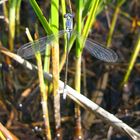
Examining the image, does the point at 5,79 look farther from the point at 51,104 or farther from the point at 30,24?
the point at 30,24

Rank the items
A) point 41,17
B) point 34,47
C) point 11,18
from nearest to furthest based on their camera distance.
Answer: point 41,17 → point 34,47 → point 11,18

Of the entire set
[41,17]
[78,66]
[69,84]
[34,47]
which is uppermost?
[41,17]

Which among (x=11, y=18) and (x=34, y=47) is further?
(x=11, y=18)

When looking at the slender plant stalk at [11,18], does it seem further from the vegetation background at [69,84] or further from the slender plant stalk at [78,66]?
the slender plant stalk at [78,66]

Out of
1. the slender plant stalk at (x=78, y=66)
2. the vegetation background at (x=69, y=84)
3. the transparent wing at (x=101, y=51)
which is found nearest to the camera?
the slender plant stalk at (x=78, y=66)

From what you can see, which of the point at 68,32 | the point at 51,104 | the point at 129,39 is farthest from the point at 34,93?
the point at 129,39

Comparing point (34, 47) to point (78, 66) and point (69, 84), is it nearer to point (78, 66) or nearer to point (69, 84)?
point (78, 66)

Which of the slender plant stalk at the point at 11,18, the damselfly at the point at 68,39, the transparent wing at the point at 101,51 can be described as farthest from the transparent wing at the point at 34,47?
the slender plant stalk at the point at 11,18

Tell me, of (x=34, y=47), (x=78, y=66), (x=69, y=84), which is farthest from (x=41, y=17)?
(x=69, y=84)

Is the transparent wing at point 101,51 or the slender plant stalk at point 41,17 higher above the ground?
the slender plant stalk at point 41,17

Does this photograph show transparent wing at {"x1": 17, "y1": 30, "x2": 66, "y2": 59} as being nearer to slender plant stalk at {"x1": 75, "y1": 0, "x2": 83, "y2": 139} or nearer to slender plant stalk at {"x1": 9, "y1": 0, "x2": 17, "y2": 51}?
slender plant stalk at {"x1": 75, "y1": 0, "x2": 83, "y2": 139}

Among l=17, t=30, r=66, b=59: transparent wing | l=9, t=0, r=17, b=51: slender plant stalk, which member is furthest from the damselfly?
l=9, t=0, r=17, b=51: slender plant stalk
